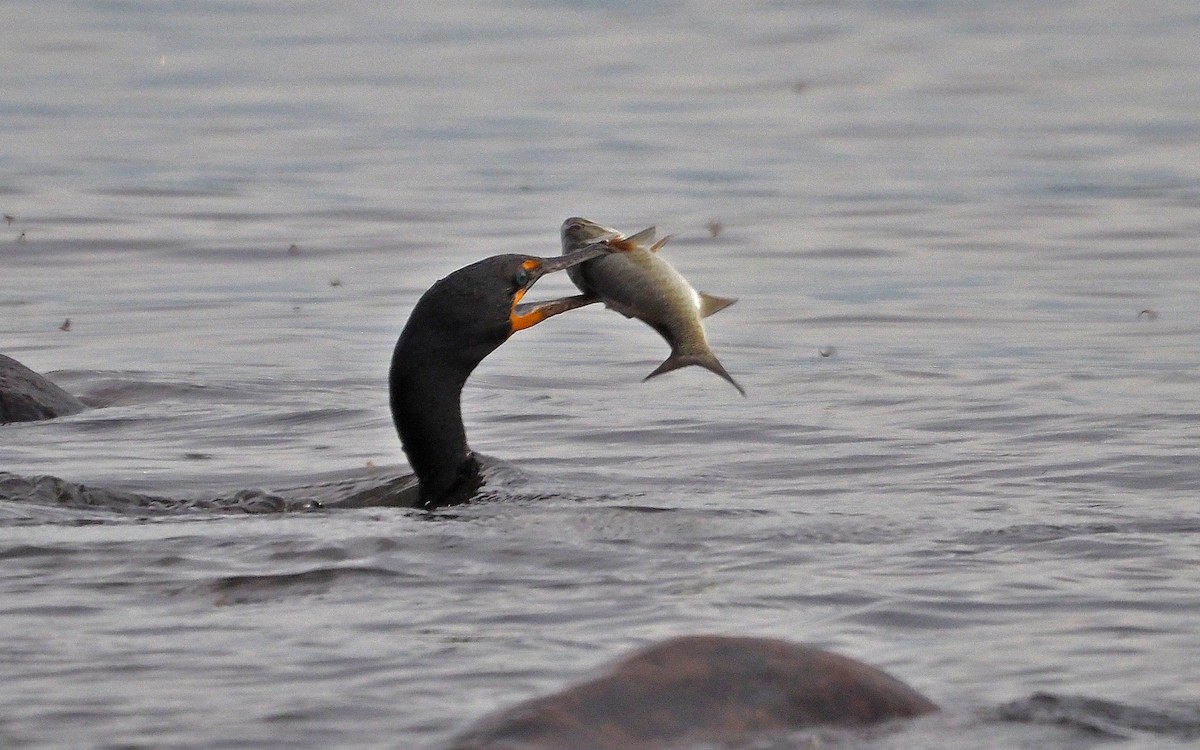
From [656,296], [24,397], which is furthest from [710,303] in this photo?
[24,397]

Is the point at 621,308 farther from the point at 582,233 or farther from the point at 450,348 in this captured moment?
the point at 450,348

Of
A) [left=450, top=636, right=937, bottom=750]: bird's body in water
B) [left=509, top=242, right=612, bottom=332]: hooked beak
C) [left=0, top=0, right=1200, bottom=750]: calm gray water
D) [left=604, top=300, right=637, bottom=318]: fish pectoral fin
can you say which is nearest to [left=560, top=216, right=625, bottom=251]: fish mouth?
[left=509, top=242, right=612, bottom=332]: hooked beak

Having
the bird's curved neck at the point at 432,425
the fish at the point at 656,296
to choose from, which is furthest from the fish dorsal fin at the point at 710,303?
the bird's curved neck at the point at 432,425

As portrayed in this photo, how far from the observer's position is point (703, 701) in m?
4.56

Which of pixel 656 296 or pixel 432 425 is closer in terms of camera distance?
pixel 656 296

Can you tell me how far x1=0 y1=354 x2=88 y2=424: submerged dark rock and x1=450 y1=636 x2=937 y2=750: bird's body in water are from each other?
5.51m

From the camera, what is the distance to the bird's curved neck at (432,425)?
25.4ft

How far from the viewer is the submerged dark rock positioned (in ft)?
31.2

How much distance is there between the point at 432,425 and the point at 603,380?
3575mm

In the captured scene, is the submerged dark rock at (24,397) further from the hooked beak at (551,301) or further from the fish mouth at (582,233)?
the fish mouth at (582,233)

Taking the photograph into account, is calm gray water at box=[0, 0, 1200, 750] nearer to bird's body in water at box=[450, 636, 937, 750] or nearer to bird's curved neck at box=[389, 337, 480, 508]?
bird's body in water at box=[450, 636, 937, 750]

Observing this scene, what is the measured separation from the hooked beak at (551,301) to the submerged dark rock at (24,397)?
109 inches

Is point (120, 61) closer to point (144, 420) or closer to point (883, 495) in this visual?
point (144, 420)

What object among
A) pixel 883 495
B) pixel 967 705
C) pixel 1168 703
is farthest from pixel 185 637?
pixel 883 495
